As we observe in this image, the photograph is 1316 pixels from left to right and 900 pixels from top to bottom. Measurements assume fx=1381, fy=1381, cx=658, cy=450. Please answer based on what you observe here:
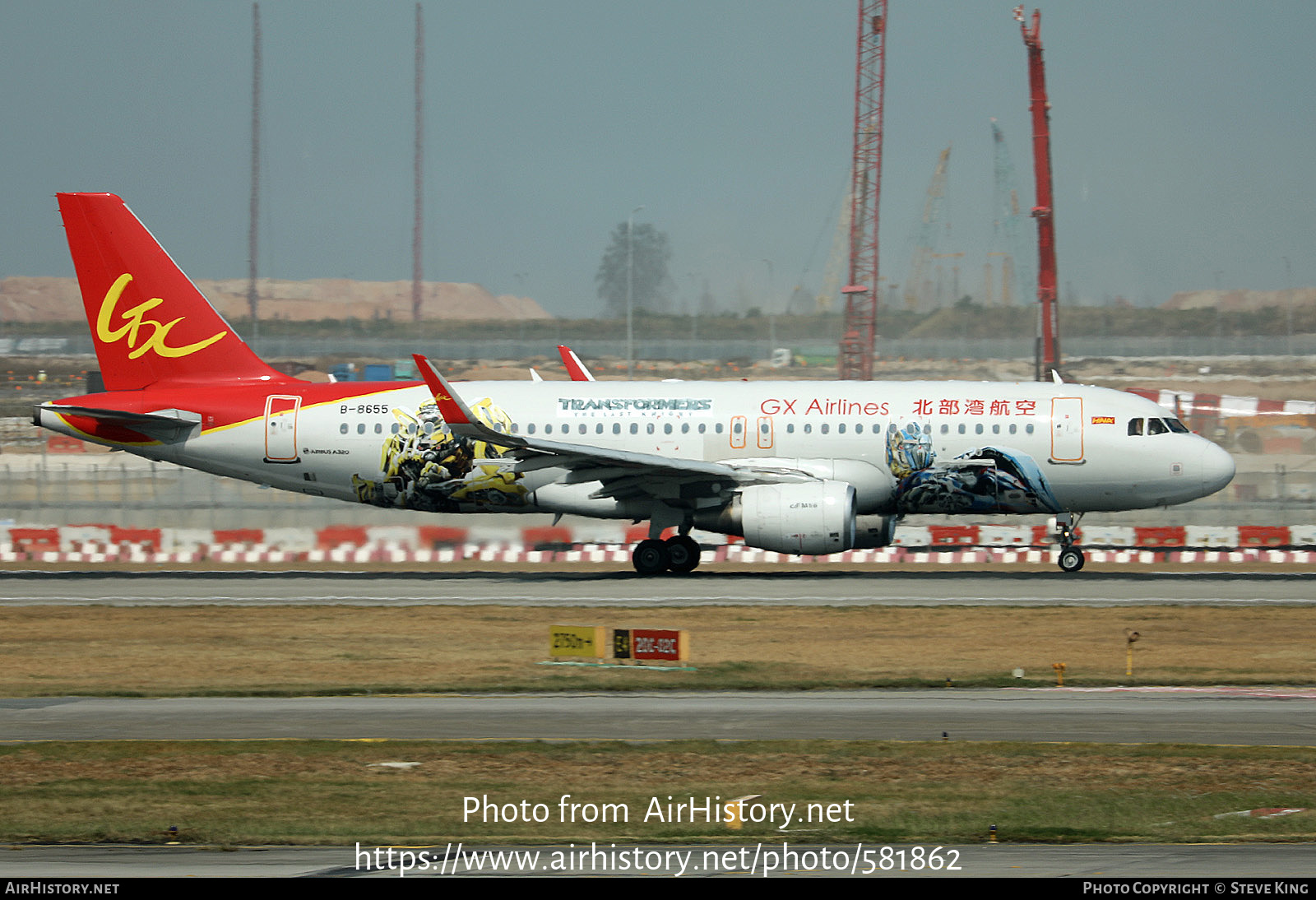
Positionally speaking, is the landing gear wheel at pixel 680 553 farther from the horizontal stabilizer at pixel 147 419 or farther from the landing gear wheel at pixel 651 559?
the horizontal stabilizer at pixel 147 419

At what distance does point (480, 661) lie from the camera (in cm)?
2116

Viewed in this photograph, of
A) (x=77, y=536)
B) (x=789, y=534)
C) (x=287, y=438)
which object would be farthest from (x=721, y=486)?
(x=77, y=536)

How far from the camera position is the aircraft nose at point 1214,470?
3225 centimetres

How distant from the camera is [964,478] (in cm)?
3219

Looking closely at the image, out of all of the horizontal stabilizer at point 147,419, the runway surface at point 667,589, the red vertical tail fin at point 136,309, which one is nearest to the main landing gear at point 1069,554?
the runway surface at point 667,589

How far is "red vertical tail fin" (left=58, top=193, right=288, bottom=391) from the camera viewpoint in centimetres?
3400

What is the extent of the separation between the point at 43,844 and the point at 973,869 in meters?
7.38

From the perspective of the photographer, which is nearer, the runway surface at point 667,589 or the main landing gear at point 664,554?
the runway surface at point 667,589

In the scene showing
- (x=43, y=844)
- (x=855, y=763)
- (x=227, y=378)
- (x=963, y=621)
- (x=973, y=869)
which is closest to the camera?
(x=973, y=869)

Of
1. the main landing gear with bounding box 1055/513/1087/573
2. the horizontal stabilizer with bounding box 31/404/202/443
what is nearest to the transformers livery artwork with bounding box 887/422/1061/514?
the main landing gear with bounding box 1055/513/1087/573

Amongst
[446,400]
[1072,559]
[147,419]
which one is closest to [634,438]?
[446,400]

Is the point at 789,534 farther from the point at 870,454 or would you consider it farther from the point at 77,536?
the point at 77,536

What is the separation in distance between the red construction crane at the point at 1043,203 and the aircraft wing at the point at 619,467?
62464mm

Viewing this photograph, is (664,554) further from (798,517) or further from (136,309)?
(136,309)
